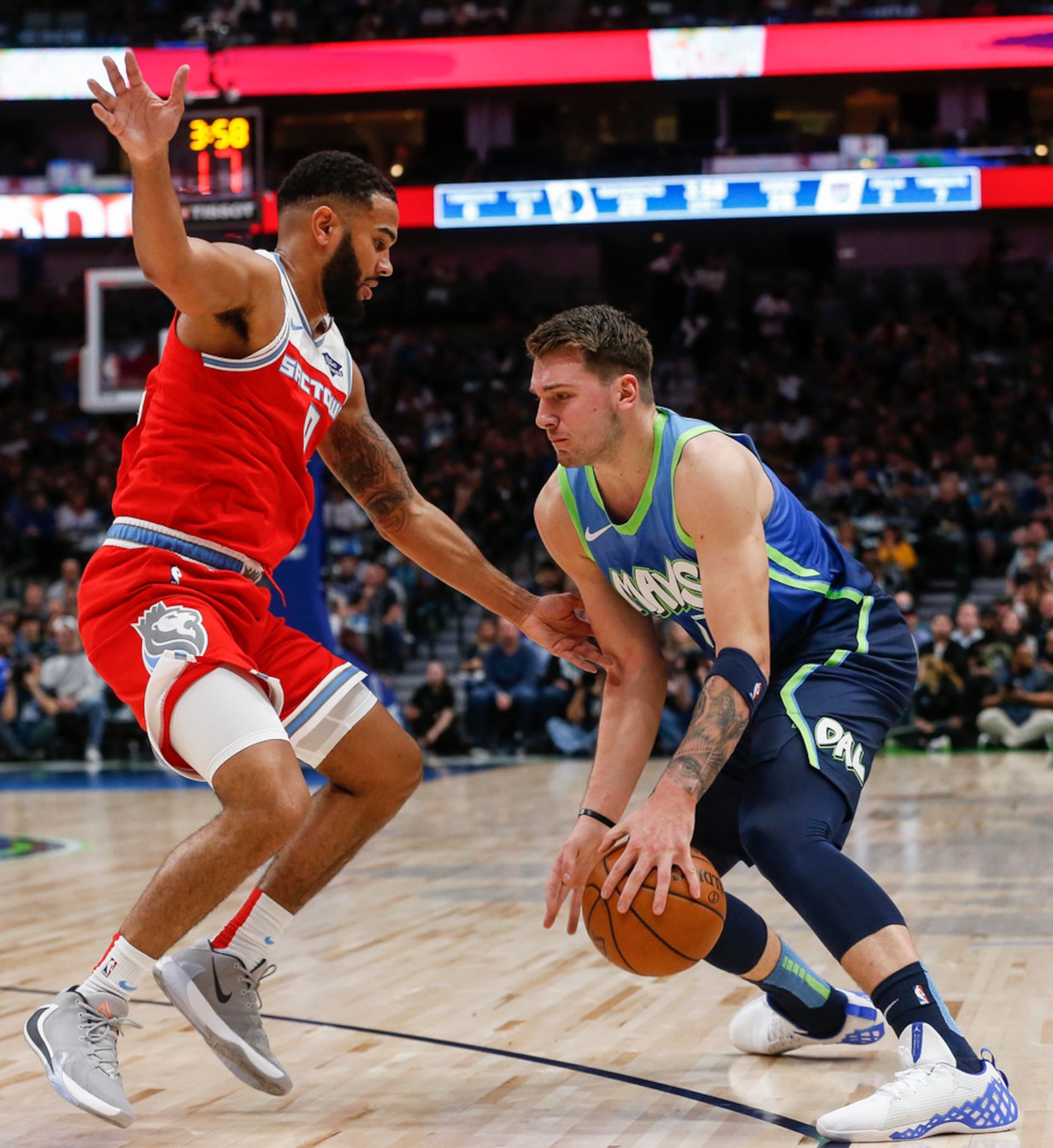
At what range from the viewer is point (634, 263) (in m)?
24.6

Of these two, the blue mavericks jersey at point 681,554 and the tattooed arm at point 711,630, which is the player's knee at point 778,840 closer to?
the tattooed arm at point 711,630

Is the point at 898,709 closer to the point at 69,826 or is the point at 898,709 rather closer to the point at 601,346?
the point at 601,346

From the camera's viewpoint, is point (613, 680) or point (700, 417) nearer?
point (613, 680)

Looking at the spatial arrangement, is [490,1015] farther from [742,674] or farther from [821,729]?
[742,674]

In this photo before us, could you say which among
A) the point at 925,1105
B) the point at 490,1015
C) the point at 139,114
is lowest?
the point at 490,1015

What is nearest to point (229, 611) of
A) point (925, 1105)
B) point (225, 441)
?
point (225, 441)

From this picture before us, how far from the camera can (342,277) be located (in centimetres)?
378

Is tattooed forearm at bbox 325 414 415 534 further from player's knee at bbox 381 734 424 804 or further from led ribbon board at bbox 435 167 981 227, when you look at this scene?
led ribbon board at bbox 435 167 981 227

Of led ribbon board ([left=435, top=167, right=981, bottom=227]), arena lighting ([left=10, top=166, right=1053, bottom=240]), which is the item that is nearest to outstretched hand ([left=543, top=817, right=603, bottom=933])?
arena lighting ([left=10, top=166, right=1053, bottom=240])

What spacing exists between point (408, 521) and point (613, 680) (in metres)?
0.86

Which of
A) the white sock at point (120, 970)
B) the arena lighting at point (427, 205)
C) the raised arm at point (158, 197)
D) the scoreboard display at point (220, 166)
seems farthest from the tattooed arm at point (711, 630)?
the arena lighting at point (427, 205)

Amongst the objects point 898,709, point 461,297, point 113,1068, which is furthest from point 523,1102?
point 461,297

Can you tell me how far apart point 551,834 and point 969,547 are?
9.14 m

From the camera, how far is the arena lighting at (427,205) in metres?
19.0
